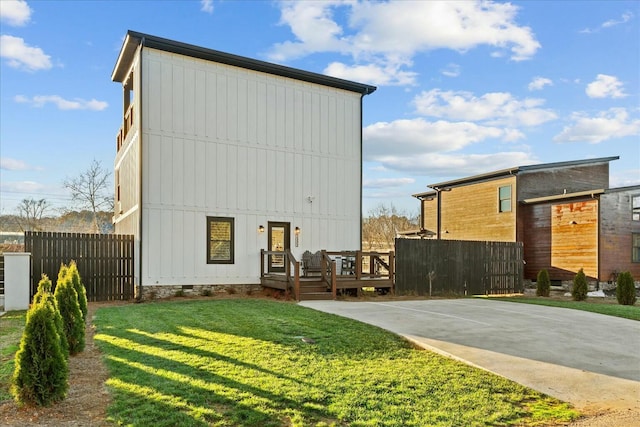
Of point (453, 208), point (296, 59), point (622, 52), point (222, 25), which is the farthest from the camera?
point (453, 208)

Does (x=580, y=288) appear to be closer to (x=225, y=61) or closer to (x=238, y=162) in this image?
(x=238, y=162)

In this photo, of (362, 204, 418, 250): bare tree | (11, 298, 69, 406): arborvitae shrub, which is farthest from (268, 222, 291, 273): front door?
(362, 204, 418, 250): bare tree

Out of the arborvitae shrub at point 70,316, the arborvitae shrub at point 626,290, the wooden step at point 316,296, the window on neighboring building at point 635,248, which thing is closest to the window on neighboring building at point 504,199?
the window on neighboring building at point 635,248

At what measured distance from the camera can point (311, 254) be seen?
15.6 m

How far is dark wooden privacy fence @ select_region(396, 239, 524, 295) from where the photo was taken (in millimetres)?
15906

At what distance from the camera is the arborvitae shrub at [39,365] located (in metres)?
4.39

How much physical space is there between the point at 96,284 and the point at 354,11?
1034 centimetres

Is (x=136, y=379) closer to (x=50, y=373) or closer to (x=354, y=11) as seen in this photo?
(x=50, y=373)

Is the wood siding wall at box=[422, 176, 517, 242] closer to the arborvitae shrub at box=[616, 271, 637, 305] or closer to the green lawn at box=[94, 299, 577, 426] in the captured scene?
the arborvitae shrub at box=[616, 271, 637, 305]

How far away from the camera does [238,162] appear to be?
1491 centimetres

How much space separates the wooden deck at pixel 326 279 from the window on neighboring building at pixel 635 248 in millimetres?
12378

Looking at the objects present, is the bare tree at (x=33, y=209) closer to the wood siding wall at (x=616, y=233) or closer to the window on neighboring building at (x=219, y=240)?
the window on neighboring building at (x=219, y=240)

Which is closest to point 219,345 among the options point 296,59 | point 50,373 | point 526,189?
point 50,373

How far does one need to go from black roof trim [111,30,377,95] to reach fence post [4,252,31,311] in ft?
21.6
